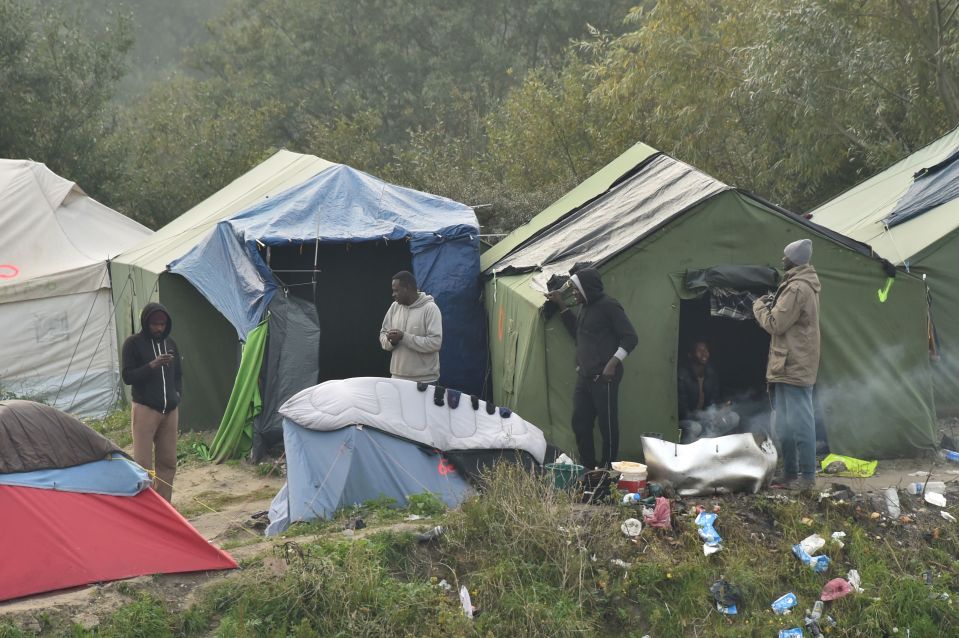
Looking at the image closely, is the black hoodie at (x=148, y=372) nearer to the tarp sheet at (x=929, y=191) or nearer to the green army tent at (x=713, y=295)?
the green army tent at (x=713, y=295)

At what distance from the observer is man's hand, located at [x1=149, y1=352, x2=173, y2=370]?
7457 millimetres

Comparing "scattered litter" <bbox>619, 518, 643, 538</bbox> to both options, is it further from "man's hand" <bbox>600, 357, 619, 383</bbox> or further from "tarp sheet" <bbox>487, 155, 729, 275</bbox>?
"tarp sheet" <bbox>487, 155, 729, 275</bbox>

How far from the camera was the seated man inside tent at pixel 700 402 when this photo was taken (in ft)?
28.1

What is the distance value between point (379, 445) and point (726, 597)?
245 cm

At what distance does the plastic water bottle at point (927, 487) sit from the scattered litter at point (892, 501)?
14 cm

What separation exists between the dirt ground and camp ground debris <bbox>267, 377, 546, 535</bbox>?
51 cm

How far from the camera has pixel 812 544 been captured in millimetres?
6582

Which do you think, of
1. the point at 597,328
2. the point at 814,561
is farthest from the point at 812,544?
the point at 597,328

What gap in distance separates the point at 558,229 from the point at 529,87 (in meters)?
9.72

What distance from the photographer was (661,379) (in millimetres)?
8398

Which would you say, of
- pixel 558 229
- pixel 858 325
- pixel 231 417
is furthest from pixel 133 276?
pixel 858 325

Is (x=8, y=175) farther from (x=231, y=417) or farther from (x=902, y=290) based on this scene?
(x=902, y=290)

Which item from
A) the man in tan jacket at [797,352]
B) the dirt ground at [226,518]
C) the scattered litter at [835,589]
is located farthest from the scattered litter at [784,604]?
the man in tan jacket at [797,352]

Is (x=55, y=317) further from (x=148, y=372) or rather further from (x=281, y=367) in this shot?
(x=148, y=372)
